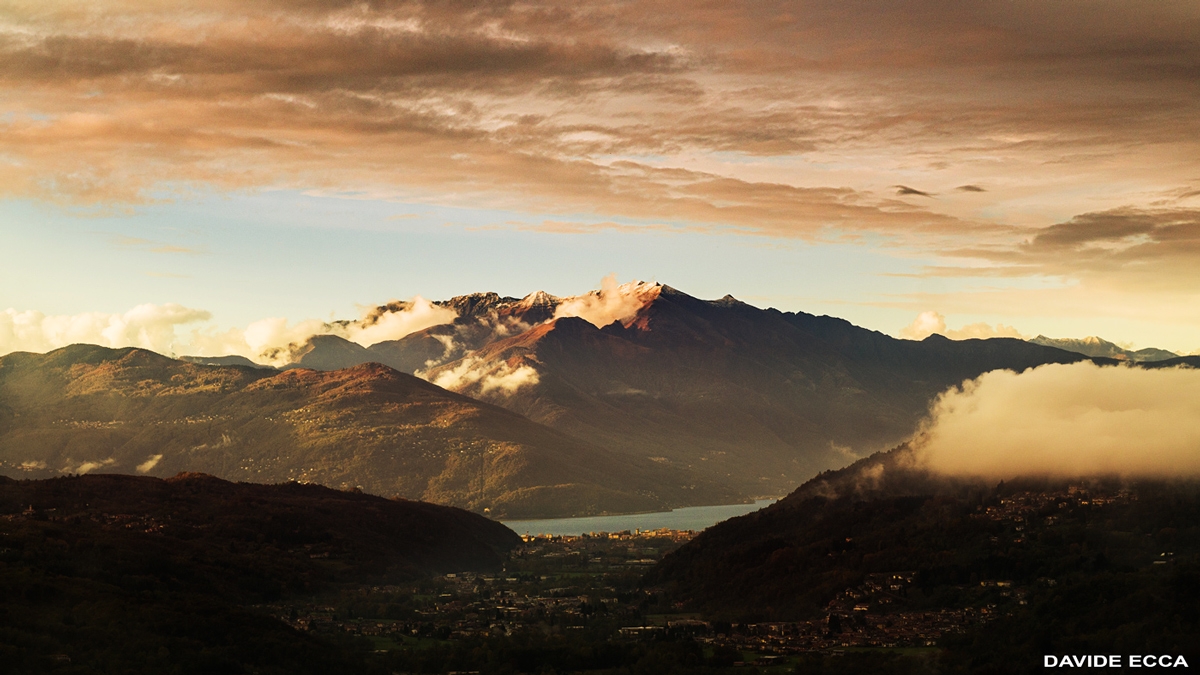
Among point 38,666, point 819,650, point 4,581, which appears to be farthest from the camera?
point 819,650

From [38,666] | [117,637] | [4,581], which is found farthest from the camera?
[4,581]

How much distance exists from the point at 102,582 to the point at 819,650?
368 ft

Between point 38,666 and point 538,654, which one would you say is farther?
point 538,654

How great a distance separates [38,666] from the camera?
499 ft

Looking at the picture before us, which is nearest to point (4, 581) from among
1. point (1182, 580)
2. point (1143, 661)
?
point (1143, 661)

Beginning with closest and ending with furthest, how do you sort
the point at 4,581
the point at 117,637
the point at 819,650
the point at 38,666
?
the point at 38,666 → the point at 117,637 → the point at 4,581 → the point at 819,650

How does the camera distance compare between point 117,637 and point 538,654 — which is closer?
point 117,637

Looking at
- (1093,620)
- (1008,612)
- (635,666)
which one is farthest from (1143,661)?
(635,666)

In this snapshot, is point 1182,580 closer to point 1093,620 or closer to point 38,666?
point 1093,620

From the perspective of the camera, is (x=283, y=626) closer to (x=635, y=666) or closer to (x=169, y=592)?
(x=169, y=592)

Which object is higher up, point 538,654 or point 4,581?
point 4,581

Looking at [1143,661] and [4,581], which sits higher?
[4,581]

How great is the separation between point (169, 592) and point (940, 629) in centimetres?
12277

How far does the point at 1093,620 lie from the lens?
588 feet
